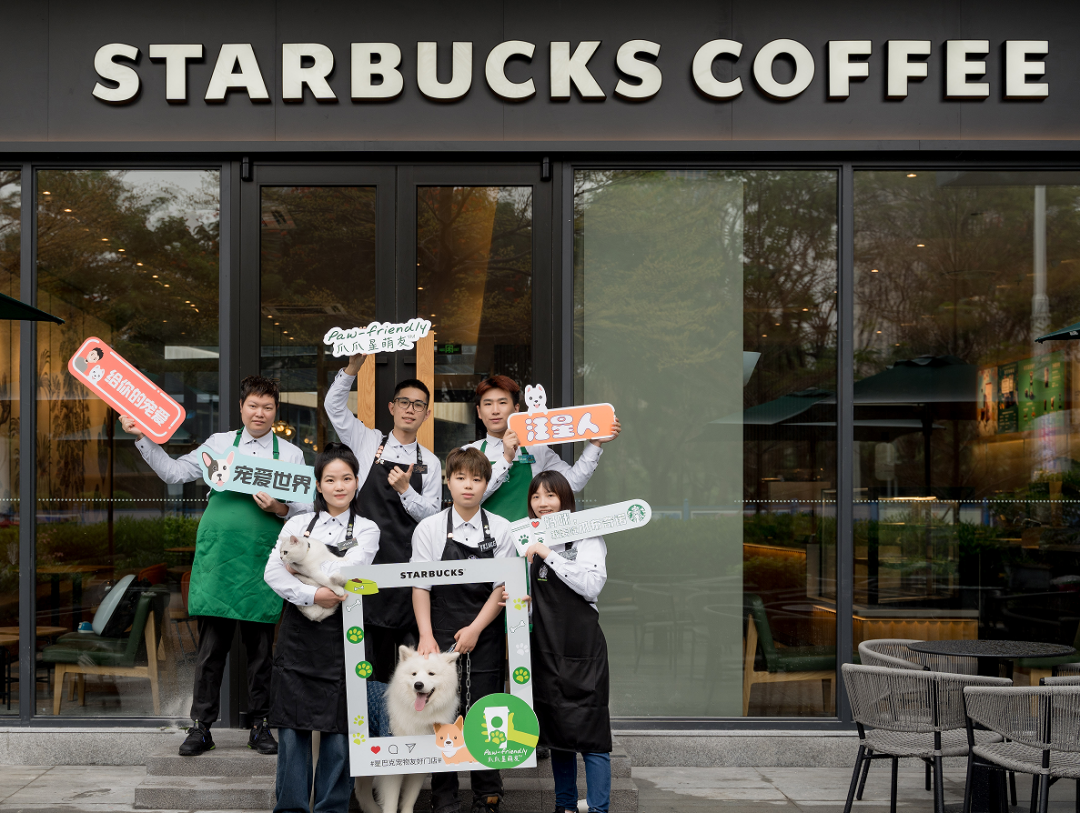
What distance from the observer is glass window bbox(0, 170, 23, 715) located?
6312 mm

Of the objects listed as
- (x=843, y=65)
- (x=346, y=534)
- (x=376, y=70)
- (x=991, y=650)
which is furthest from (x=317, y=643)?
(x=843, y=65)

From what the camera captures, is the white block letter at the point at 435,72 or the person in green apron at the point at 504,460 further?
the white block letter at the point at 435,72

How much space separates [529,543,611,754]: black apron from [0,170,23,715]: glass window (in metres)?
3.86

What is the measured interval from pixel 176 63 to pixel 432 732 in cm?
467

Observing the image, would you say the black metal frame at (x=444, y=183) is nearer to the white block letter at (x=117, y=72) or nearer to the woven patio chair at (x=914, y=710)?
the white block letter at (x=117, y=72)

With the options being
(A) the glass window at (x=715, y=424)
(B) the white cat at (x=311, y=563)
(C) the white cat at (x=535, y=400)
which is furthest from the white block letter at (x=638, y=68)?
(B) the white cat at (x=311, y=563)

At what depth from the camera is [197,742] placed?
5391 millimetres

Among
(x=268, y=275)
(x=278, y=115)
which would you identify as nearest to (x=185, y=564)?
(x=268, y=275)

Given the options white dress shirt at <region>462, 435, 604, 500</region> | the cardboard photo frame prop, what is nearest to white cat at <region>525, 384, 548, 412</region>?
white dress shirt at <region>462, 435, 604, 500</region>

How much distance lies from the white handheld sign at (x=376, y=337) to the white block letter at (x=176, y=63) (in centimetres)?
224

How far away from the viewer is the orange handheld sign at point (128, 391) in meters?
5.30

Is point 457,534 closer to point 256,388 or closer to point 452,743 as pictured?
point 452,743

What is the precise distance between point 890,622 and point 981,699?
2.08 m

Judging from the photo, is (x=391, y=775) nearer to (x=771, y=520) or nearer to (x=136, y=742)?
(x=136, y=742)
